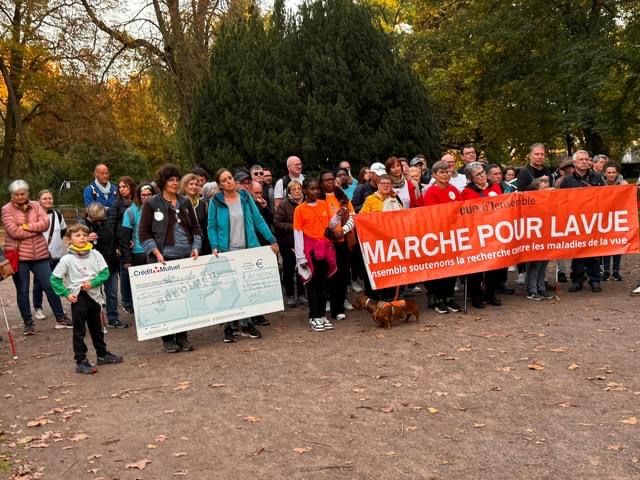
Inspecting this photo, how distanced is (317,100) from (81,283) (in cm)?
922

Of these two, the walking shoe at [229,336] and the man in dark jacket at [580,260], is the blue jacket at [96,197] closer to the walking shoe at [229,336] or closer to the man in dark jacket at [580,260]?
the walking shoe at [229,336]

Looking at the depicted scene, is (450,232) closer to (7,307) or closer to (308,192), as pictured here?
(308,192)

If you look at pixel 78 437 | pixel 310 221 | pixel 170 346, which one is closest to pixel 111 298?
pixel 170 346

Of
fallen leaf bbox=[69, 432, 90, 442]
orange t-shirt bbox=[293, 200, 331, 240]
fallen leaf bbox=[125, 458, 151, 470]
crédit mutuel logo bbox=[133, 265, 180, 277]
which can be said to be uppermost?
orange t-shirt bbox=[293, 200, 331, 240]

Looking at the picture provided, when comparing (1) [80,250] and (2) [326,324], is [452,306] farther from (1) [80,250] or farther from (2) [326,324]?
(1) [80,250]

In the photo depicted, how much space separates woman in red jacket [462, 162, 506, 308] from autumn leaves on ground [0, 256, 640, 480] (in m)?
0.76

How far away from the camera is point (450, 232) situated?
9656 mm

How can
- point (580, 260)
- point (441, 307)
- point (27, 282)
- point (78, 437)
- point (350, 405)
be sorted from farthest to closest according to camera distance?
point (580, 260), point (27, 282), point (441, 307), point (350, 405), point (78, 437)

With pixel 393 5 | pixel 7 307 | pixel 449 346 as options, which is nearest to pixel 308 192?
pixel 449 346

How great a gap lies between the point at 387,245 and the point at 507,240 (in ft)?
5.71

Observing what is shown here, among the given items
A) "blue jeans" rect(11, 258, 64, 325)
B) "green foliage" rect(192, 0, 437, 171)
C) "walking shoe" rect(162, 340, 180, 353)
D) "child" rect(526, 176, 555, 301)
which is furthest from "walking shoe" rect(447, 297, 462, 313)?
"green foliage" rect(192, 0, 437, 171)

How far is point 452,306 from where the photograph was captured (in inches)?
380

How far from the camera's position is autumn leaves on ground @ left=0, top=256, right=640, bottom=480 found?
4867 mm

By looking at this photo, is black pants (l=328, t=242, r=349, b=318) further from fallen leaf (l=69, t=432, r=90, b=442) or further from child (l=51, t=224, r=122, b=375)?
fallen leaf (l=69, t=432, r=90, b=442)
